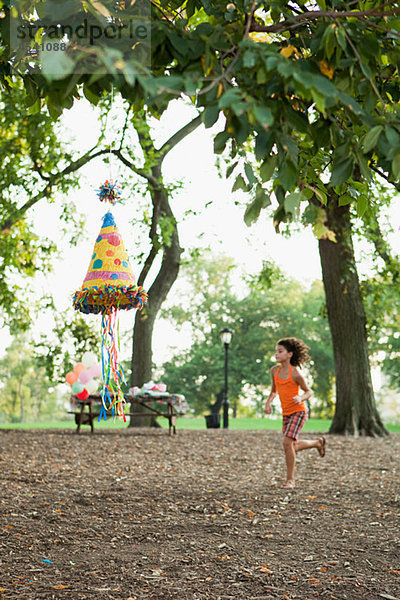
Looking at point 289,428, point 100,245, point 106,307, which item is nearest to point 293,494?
point 289,428

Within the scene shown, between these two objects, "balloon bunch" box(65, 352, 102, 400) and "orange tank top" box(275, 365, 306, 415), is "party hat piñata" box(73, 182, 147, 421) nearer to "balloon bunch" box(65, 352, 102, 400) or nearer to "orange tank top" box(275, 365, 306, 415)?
"orange tank top" box(275, 365, 306, 415)

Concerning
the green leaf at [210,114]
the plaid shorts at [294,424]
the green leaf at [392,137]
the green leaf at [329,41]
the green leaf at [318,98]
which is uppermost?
the green leaf at [329,41]

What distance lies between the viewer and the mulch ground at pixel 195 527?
3.72 metres

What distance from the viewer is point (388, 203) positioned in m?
13.4

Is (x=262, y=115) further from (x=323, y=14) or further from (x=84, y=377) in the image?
(x=84, y=377)

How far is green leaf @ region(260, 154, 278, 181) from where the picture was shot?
2.61m

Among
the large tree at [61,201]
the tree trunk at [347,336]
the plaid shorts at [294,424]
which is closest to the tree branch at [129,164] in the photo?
the large tree at [61,201]

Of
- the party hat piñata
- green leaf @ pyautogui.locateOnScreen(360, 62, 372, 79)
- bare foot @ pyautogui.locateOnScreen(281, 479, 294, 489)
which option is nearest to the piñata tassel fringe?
the party hat piñata

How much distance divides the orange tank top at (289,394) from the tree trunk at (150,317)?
7.88 m

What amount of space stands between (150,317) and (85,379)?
3104mm

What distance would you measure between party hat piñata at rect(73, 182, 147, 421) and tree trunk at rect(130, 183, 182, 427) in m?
8.16

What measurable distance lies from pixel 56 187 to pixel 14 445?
6.01 m

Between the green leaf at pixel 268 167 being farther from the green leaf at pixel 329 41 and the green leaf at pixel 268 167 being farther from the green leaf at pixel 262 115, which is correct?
the green leaf at pixel 262 115

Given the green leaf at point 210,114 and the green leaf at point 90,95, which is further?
the green leaf at point 90,95
